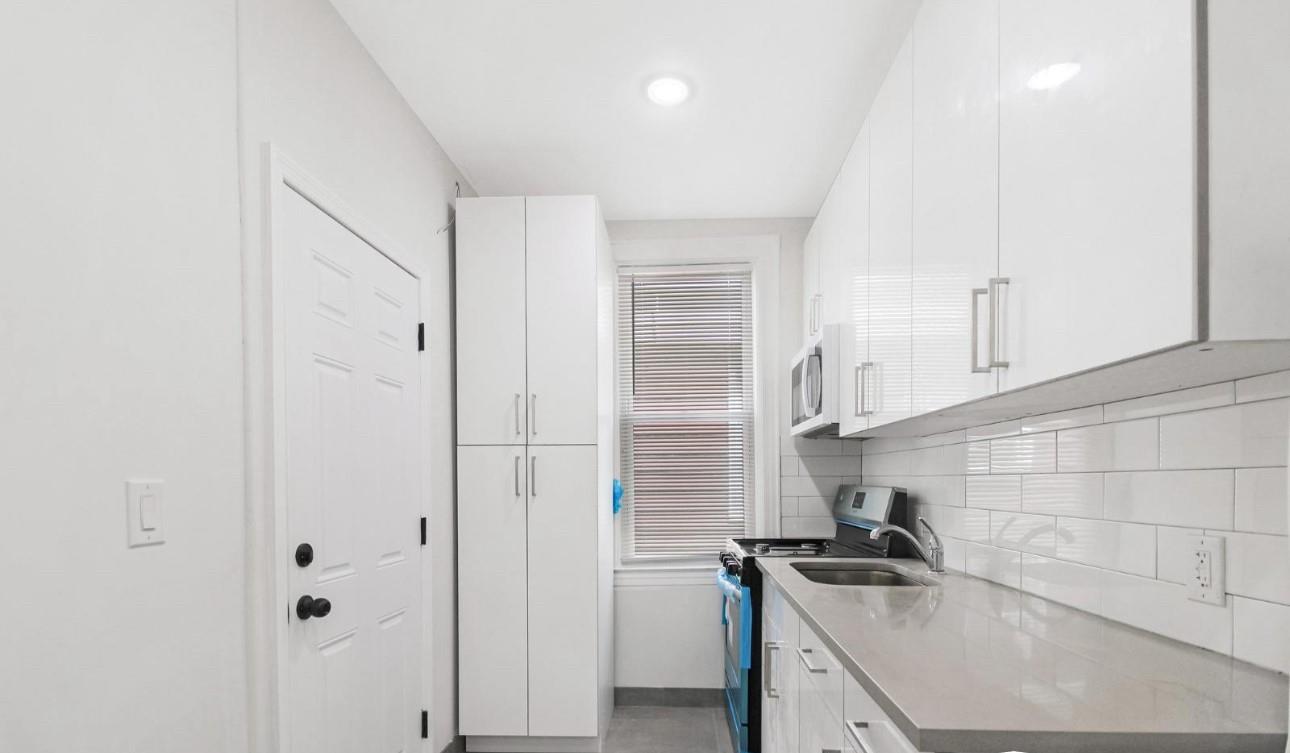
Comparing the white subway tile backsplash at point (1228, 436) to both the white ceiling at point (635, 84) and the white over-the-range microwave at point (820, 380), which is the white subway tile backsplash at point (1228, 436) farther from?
the white over-the-range microwave at point (820, 380)

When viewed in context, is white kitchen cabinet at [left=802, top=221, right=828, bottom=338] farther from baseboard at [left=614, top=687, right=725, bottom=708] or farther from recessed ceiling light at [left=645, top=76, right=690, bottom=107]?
baseboard at [left=614, top=687, right=725, bottom=708]

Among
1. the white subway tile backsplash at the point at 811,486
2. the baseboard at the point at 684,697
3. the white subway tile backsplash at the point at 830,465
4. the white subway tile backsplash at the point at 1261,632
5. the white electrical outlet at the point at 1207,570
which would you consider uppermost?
the white subway tile backsplash at the point at 830,465

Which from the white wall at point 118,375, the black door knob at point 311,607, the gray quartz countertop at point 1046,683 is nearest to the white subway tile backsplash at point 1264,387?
the gray quartz countertop at point 1046,683

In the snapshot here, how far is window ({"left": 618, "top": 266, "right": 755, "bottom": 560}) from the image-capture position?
4117 mm

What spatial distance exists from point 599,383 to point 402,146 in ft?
4.18

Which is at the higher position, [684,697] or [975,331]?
[975,331]

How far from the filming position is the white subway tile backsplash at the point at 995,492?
2031 millimetres

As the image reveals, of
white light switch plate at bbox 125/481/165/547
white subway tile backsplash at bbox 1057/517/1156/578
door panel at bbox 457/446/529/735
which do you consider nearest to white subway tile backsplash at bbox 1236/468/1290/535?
white subway tile backsplash at bbox 1057/517/1156/578

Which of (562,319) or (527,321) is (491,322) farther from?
(562,319)

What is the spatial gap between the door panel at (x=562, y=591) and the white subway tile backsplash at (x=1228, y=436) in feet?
7.37

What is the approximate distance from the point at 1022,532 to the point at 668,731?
2.26m

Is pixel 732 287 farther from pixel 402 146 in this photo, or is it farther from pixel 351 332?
pixel 351 332

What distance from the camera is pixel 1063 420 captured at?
5.91 feet

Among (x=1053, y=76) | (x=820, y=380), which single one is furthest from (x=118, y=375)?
(x=820, y=380)
